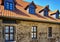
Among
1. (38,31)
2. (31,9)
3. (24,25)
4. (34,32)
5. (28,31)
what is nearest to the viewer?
(24,25)

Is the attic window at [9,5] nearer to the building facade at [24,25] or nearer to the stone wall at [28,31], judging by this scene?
the building facade at [24,25]

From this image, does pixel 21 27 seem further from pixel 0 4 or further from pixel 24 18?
pixel 0 4

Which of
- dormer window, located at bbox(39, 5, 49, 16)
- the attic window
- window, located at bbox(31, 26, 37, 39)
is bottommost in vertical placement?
window, located at bbox(31, 26, 37, 39)

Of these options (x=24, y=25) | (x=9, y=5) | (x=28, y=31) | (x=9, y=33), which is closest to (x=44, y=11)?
(x=28, y=31)

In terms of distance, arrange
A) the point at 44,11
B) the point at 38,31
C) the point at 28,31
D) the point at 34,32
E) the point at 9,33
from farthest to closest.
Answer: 1. the point at 44,11
2. the point at 38,31
3. the point at 34,32
4. the point at 28,31
5. the point at 9,33

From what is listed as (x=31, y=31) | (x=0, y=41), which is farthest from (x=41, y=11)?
(x=0, y=41)

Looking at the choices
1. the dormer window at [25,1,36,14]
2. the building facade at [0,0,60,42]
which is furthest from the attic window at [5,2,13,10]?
the dormer window at [25,1,36,14]

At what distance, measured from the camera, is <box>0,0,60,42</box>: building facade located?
16.6 m

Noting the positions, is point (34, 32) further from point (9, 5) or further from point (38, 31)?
point (9, 5)

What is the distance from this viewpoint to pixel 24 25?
18.0 meters

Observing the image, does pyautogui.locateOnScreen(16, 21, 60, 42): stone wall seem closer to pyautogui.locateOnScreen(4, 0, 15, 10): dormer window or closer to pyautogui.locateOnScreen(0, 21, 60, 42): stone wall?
pyautogui.locateOnScreen(0, 21, 60, 42): stone wall

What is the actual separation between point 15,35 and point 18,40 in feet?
2.19

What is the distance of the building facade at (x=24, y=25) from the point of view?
16.6m

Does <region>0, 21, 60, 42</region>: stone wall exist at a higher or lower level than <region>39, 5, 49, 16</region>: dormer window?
lower
